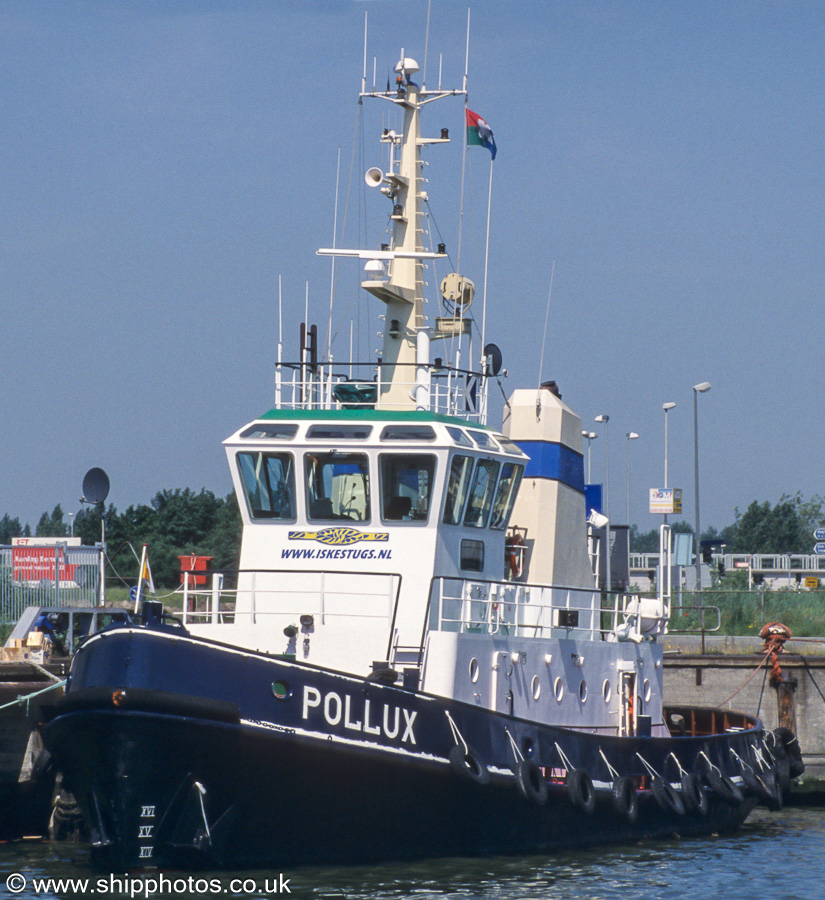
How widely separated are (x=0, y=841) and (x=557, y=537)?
7.28 meters

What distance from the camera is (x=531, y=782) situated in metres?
13.0

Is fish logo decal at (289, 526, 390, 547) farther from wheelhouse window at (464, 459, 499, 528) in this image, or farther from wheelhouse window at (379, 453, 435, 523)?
wheelhouse window at (464, 459, 499, 528)

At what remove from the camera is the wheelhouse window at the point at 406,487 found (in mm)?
13812

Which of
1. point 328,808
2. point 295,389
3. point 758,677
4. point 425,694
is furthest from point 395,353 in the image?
point 758,677

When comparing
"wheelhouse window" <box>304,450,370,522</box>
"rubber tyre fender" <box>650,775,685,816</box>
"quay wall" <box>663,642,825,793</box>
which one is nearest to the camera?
"wheelhouse window" <box>304,450,370,522</box>

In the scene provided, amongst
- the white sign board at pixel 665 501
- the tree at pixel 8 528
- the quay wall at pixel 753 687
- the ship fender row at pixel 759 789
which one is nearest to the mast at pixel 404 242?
the ship fender row at pixel 759 789

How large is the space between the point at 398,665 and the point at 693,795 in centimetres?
458

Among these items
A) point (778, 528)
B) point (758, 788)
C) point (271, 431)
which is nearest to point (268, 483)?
point (271, 431)

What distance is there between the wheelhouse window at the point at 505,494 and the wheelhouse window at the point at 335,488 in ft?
5.19

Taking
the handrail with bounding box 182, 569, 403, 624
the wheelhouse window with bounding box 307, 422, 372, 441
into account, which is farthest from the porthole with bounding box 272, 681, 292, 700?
the wheelhouse window with bounding box 307, 422, 372, 441

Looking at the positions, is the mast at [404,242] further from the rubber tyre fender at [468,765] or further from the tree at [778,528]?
the tree at [778,528]

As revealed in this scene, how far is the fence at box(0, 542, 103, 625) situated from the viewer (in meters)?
21.8

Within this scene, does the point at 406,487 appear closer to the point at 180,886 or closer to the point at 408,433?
the point at 408,433

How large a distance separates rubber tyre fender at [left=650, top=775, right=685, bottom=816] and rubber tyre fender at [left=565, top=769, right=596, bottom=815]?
1.37m
